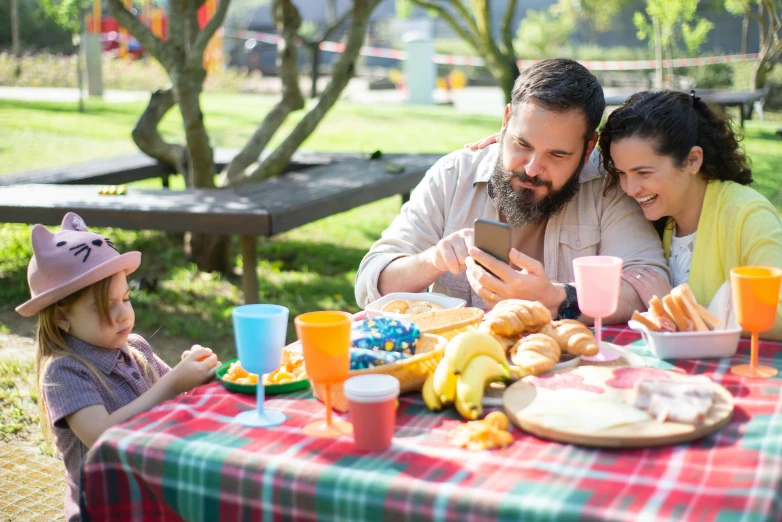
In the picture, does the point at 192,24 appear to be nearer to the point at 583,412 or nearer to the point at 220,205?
the point at 220,205

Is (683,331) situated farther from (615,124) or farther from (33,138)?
(33,138)

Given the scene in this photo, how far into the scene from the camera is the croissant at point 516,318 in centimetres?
216

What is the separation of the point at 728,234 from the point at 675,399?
43.7 inches

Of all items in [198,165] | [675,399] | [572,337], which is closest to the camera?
[675,399]

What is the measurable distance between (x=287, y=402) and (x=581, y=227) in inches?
59.2

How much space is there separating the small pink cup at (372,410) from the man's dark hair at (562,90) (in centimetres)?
146

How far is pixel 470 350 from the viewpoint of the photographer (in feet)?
6.25

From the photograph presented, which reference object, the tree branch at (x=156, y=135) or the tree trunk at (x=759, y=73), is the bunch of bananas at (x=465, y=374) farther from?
the tree trunk at (x=759, y=73)

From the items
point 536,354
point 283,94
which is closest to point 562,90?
point 536,354

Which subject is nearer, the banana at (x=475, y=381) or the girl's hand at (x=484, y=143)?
the banana at (x=475, y=381)

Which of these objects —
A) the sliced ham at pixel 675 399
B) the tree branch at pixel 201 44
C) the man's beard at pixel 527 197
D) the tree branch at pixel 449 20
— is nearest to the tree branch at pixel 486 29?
the tree branch at pixel 449 20

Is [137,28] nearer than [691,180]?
No

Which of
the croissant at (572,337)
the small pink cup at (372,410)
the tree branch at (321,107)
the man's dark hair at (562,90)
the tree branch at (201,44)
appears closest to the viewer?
the small pink cup at (372,410)

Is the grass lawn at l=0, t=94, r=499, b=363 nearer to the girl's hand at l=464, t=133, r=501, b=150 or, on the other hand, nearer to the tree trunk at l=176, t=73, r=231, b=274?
the tree trunk at l=176, t=73, r=231, b=274
